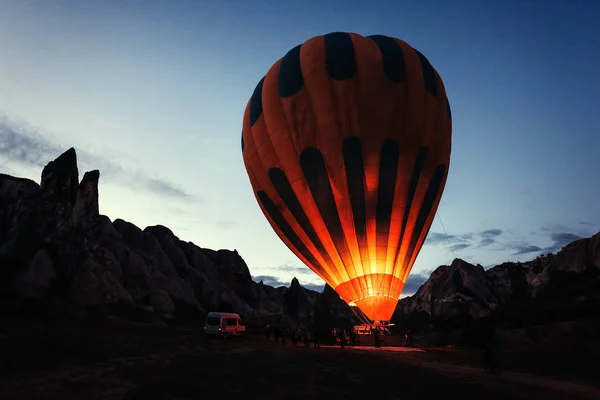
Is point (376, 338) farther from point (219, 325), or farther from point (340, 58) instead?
point (340, 58)

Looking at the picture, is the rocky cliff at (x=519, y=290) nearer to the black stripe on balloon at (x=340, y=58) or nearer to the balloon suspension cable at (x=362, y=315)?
the balloon suspension cable at (x=362, y=315)

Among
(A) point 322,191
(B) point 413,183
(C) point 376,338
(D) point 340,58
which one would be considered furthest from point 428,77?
(C) point 376,338

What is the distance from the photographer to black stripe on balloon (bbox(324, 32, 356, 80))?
2125cm

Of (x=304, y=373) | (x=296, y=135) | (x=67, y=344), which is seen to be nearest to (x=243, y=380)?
(x=304, y=373)

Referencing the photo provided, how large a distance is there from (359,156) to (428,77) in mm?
6706

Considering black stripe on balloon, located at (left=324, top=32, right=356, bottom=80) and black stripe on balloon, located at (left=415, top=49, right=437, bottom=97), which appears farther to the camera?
black stripe on balloon, located at (left=415, top=49, right=437, bottom=97)

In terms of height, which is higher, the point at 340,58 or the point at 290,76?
the point at 340,58

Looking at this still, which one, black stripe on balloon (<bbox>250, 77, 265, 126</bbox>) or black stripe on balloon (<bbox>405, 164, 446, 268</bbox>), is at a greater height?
black stripe on balloon (<bbox>250, 77, 265, 126</bbox>)

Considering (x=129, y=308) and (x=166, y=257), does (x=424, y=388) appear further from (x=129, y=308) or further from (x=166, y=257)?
(x=166, y=257)

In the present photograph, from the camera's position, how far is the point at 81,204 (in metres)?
Answer: 42.3

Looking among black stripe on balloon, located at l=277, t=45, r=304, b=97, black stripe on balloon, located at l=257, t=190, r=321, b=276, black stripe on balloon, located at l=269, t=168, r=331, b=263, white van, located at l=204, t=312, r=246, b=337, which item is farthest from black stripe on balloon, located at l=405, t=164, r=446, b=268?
white van, located at l=204, t=312, r=246, b=337

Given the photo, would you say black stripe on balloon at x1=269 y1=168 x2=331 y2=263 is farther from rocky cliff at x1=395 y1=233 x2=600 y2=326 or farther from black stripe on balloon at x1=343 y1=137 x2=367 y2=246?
rocky cliff at x1=395 y1=233 x2=600 y2=326

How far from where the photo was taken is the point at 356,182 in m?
20.9

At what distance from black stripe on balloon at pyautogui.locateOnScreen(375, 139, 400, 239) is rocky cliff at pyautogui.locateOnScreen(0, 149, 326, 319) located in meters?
27.8
